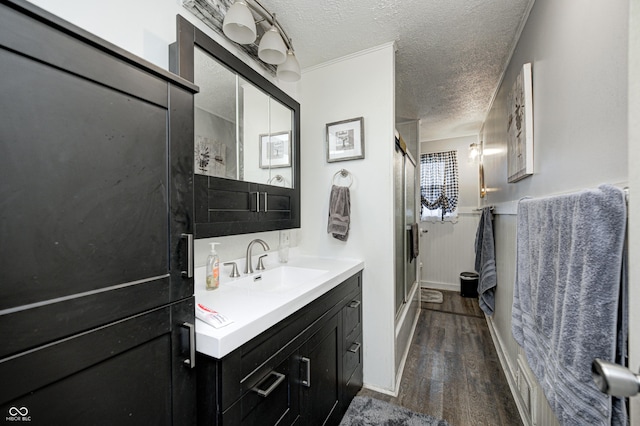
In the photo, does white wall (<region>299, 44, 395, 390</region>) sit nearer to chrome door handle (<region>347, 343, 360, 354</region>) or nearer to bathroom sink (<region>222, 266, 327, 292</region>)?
chrome door handle (<region>347, 343, 360, 354</region>)

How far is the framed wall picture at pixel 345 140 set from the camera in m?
1.90

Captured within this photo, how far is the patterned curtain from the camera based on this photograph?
4090 millimetres

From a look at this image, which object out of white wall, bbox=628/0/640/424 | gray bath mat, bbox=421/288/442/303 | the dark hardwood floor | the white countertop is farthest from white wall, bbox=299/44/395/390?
gray bath mat, bbox=421/288/442/303

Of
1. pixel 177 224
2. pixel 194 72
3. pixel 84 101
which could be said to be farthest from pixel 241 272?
pixel 84 101

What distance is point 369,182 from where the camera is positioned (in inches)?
75.2

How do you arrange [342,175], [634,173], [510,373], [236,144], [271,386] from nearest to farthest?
[634,173]
[271,386]
[236,144]
[510,373]
[342,175]

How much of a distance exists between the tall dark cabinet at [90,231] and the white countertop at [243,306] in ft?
0.25

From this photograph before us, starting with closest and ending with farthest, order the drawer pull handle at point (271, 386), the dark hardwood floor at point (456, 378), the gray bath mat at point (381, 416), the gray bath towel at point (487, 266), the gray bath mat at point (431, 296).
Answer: the drawer pull handle at point (271, 386) → the gray bath mat at point (381, 416) → the dark hardwood floor at point (456, 378) → the gray bath towel at point (487, 266) → the gray bath mat at point (431, 296)

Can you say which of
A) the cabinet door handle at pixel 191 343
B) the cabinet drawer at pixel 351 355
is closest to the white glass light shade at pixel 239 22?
the cabinet door handle at pixel 191 343

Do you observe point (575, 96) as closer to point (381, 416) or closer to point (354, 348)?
point (354, 348)

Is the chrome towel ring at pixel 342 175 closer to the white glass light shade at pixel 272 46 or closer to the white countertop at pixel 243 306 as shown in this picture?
the white countertop at pixel 243 306

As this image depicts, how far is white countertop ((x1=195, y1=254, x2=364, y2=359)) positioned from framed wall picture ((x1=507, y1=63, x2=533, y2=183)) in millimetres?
1213

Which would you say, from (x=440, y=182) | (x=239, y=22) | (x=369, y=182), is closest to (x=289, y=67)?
(x=239, y=22)

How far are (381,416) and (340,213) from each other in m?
1.30
